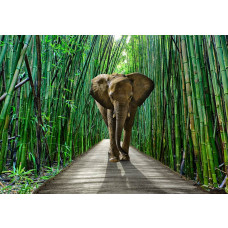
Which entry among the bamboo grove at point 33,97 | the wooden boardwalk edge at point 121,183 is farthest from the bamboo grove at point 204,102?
the bamboo grove at point 33,97

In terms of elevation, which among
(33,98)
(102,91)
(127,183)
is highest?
(102,91)

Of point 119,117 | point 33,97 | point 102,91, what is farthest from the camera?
point 102,91

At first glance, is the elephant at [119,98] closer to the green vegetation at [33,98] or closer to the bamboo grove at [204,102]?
the green vegetation at [33,98]

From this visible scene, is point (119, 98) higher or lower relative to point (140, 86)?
lower

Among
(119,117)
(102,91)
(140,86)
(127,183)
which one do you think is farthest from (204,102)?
(102,91)

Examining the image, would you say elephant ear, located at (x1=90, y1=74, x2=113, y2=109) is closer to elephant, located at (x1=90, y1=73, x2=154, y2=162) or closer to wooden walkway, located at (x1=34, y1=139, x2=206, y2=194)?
elephant, located at (x1=90, y1=73, x2=154, y2=162)

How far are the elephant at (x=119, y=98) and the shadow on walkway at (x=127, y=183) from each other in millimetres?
515

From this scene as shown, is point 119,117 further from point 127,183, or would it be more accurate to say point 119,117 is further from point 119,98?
point 127,183

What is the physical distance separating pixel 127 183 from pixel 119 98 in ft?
2.90

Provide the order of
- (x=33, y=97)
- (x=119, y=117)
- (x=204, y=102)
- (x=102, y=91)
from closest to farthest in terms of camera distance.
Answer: (x=204, y=102) < (x=33, y=97) < (x=119, y=117) < (x=102, y=91)

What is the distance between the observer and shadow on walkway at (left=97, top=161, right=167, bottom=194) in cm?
102

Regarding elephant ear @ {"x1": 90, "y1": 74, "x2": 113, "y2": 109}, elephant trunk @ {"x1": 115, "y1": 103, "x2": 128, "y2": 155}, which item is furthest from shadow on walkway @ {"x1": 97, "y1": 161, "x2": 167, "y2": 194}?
elephant ear @ {"x1": 90, "y1": 74, "x2": 113, "y2": 109}

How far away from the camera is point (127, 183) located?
1.13 m
